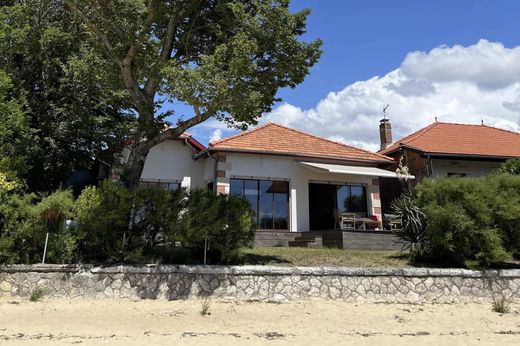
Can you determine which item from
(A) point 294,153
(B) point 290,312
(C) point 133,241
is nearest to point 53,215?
(C) point 133,241

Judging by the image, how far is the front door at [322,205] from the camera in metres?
22.5

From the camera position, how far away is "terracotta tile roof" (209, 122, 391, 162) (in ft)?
68.3

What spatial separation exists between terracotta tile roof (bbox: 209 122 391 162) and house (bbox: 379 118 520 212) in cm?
239

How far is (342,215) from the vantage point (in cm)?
2081

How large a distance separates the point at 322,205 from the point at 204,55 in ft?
42.3

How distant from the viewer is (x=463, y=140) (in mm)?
26484

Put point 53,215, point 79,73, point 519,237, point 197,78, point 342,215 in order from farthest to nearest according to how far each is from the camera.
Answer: point 342,215 → point 79,73 → point 519,237 → point 53,215 → point 197,78

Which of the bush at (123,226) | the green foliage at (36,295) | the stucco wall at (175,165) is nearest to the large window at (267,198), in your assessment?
the stucco wall at (175,165)

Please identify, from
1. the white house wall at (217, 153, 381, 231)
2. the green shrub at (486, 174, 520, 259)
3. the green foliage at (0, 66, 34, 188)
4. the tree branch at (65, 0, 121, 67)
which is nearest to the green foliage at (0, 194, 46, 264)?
the green foliage at (0, 66, 34, 188)

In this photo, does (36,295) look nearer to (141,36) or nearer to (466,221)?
(141,36)

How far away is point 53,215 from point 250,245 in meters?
5.07

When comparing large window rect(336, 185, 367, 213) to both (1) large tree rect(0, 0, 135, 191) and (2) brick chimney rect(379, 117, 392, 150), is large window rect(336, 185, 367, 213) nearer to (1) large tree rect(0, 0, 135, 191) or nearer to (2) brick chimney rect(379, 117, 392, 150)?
(2) brick chimney rect(379, 117, 392, 150)

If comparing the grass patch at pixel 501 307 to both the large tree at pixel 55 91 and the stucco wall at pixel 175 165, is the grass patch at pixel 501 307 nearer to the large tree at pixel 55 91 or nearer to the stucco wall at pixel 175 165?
the large tree at pixel 55 91

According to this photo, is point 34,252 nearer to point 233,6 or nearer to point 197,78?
point 197,78
